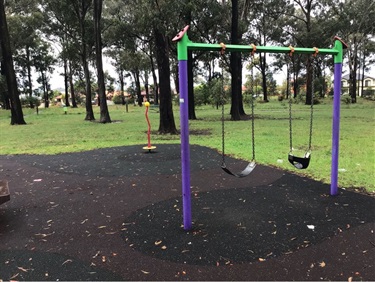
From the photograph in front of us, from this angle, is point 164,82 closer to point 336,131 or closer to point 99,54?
point 99,54

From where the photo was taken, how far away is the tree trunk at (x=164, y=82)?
1227 centimetres

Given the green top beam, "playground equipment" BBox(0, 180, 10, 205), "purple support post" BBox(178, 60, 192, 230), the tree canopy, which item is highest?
the tree canopy

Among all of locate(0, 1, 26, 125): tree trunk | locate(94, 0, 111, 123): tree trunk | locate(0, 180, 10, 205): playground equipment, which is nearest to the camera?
locate(0, 180, 10, 205): playground equipment

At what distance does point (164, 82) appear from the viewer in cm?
1242

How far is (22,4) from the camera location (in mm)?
29906

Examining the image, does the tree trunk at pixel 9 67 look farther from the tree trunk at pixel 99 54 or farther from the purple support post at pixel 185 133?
the purple support post at pixel 185 133

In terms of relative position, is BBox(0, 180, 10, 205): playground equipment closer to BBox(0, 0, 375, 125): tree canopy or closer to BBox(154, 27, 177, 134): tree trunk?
BBox(0, 0, 375, 125): tree canopy

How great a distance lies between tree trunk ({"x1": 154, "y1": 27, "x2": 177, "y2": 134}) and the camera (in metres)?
12.3

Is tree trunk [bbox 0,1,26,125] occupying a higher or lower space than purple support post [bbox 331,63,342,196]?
higher

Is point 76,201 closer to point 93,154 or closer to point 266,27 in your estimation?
point 93,154

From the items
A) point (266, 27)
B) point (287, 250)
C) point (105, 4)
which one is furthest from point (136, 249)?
point (266, 27)

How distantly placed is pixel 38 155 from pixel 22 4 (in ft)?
91.5

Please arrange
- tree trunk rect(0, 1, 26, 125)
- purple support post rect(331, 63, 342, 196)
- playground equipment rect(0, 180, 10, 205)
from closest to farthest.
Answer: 1. playground equipment rect(0, 180, 10, 205)
2. purple support post rect(331, 63, 342, 196)
3. tree trunk rect(0, 1, 26, 125)

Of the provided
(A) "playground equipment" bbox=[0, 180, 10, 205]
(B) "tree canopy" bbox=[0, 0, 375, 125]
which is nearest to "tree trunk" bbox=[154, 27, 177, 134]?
(B) "tree canopy" bbox=[0, 0, 375, 125]
